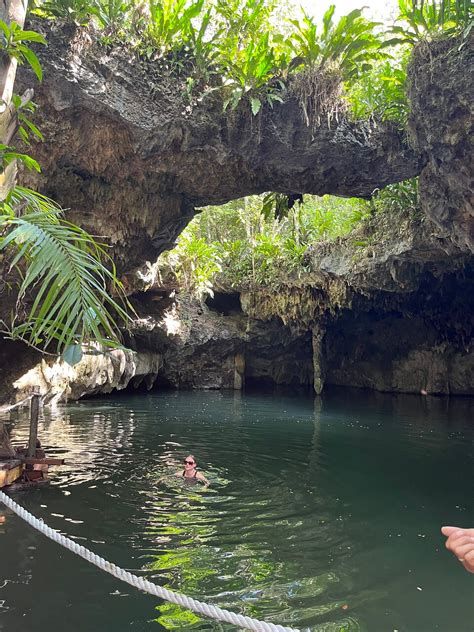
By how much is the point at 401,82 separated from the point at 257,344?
16867mm

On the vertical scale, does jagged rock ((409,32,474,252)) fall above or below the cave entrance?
above

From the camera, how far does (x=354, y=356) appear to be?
27.7m

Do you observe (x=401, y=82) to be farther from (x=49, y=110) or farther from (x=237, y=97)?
(x=49, y=110)

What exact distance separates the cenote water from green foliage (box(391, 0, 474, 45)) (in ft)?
23.6

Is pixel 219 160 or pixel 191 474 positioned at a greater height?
pixel 219 160

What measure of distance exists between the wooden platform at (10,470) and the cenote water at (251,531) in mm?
372

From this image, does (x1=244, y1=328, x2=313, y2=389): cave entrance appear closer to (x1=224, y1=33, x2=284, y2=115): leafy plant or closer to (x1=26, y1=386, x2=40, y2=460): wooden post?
(x1=224, y1=33, x2=284, y2=115): leafy plant

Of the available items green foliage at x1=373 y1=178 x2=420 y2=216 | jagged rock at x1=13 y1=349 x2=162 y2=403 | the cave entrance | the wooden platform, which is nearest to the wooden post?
the wooden platform

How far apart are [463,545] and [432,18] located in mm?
9057

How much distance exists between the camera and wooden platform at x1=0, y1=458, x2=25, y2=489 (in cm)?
667

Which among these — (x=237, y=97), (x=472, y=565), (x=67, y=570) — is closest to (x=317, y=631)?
(x=67, y=570)

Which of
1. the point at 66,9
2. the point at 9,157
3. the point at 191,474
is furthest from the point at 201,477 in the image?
the point at 66,9

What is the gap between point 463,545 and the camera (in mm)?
1572

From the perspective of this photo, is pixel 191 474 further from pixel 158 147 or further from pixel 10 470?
pixel 158 147
